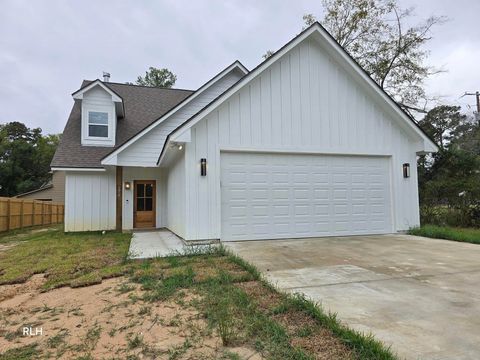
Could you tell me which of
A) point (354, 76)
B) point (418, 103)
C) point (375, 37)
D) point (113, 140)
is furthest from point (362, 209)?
point (375, 37)

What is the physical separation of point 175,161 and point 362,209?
229 inches

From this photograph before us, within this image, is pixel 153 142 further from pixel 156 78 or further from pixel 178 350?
pixel 156 78

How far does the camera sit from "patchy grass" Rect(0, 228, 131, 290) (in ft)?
15.9

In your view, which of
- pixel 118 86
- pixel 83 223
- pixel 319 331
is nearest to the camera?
pixel 319 331

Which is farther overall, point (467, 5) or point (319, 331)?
point (467, 5)

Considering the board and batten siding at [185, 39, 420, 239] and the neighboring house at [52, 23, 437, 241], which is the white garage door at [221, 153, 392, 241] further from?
the board and batten siding at [185, 39, 420, 239]

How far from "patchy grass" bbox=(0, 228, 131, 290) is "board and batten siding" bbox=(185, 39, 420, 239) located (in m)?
2.03

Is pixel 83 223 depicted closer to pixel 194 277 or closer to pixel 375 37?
pixel 194 277

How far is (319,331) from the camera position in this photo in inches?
103

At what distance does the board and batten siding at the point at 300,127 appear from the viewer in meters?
7.38

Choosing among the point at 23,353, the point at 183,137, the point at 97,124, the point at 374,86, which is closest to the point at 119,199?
the point at 97,124

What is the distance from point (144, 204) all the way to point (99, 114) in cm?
413

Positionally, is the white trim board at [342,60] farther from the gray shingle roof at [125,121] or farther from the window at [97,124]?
the window at [97,124]

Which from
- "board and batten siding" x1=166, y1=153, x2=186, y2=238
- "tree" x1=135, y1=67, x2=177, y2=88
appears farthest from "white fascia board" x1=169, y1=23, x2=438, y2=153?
"tree" x1=135, y1=67, x2=177, y2=88
